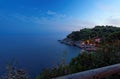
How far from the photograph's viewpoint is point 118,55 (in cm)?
455

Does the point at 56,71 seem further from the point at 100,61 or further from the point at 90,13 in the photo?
the point at 90,13

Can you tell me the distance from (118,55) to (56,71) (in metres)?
1.36

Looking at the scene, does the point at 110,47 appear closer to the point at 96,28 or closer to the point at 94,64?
the point at 94,64

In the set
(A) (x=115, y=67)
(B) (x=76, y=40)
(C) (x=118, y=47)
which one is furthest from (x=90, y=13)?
(A) (x=115, y=67)

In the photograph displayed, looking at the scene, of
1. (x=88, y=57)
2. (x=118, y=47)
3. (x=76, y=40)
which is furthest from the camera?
(x=76, y=40)

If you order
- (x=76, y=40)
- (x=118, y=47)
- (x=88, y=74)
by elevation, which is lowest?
(x=88, y=74)

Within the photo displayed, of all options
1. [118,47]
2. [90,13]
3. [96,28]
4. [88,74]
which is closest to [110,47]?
[118,47]

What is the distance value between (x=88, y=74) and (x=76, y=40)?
233 ft

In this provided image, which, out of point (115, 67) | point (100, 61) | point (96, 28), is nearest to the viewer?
point (115, 67)

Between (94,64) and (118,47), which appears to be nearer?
(94,64)

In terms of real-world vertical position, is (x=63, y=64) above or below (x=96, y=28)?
below

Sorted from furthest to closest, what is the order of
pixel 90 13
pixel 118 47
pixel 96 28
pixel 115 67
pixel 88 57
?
pixel 96 28, pixel 90 13, pixel 118 47, pixel 88 57, pixel 115 67

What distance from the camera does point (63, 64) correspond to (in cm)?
467

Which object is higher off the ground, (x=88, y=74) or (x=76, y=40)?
(x=76, y=40)
